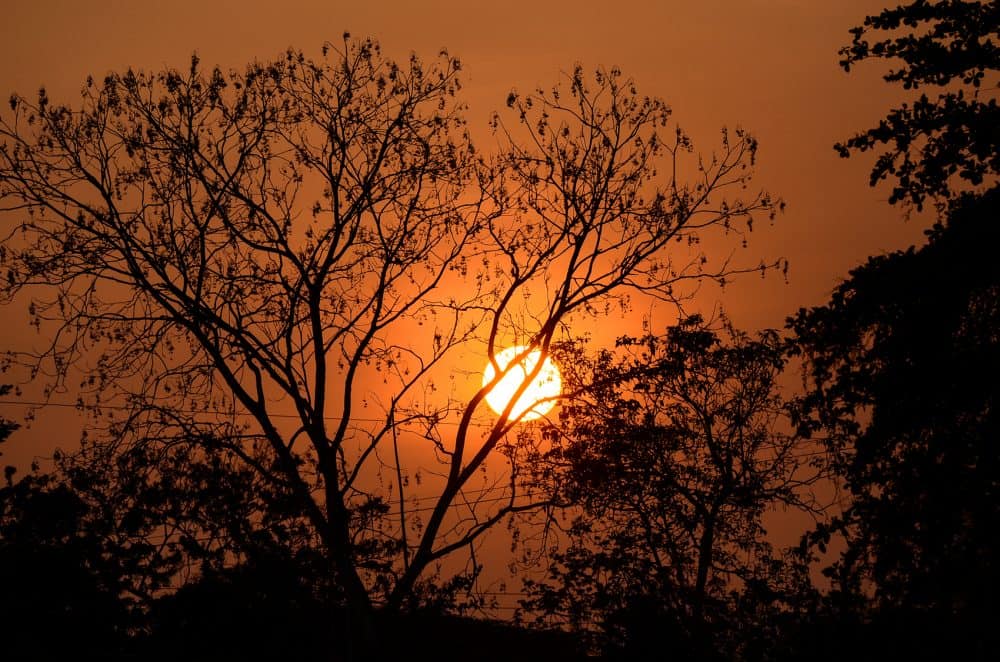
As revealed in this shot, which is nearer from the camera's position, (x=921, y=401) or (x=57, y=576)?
(x=921, y=401)

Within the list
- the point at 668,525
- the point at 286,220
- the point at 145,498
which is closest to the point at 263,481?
the point at 145,498

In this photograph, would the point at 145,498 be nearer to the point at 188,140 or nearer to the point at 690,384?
the point at 188,140

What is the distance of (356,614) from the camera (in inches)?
685

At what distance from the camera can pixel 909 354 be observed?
45.3 ft

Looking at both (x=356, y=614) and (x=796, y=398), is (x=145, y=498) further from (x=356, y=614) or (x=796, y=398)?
(x=796, y=398)

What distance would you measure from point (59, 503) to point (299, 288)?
578cm

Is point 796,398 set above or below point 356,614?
above

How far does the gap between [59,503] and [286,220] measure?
651cm

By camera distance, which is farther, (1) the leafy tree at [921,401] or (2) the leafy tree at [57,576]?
(2) the leafy tree at [57,576]

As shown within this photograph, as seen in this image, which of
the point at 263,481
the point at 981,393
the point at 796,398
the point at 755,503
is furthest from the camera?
the point at 755,503

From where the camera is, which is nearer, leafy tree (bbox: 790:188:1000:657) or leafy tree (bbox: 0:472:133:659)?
leafy tree (bbox: 790:188:1000:657)

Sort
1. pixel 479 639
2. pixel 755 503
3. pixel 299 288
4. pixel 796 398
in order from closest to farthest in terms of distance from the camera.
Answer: pixel 796 398 → pixel 299 288 → pixel 755 503 → pixel 479 639

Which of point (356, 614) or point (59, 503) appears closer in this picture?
point (356, 614)

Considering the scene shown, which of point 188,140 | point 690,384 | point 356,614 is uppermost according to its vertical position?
point 188,140
